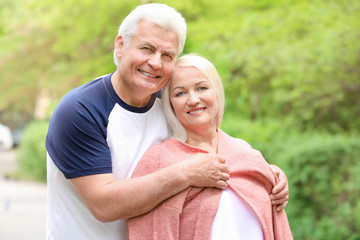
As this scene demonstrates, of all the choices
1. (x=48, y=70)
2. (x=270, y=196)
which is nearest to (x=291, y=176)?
(x=270, y=196)

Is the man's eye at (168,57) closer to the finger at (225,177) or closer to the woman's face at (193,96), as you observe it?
the woman's face at (193,96)

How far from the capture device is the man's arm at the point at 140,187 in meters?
2.43

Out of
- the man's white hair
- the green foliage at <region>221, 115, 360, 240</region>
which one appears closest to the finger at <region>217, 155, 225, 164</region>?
the man's white hair

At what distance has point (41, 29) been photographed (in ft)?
54.5

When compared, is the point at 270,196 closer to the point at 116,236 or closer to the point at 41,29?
the point at 116,236

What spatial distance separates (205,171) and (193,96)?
1.34 ft

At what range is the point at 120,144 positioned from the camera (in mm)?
2641

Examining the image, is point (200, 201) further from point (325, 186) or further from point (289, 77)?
point (289, 77)

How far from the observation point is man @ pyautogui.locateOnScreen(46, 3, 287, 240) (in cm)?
245

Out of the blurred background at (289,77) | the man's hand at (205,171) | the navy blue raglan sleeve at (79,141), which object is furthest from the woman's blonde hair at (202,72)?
the blurred background at (289,77)

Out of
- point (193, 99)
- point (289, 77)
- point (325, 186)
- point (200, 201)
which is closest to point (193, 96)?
point (193, 99)

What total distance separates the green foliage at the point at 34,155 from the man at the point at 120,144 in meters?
11.5

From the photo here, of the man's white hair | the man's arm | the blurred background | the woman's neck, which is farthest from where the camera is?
the blurred background

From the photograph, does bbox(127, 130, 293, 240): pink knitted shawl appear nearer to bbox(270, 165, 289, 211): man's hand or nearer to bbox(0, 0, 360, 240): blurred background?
bbox(270, 165, 289, 211): man's hand
